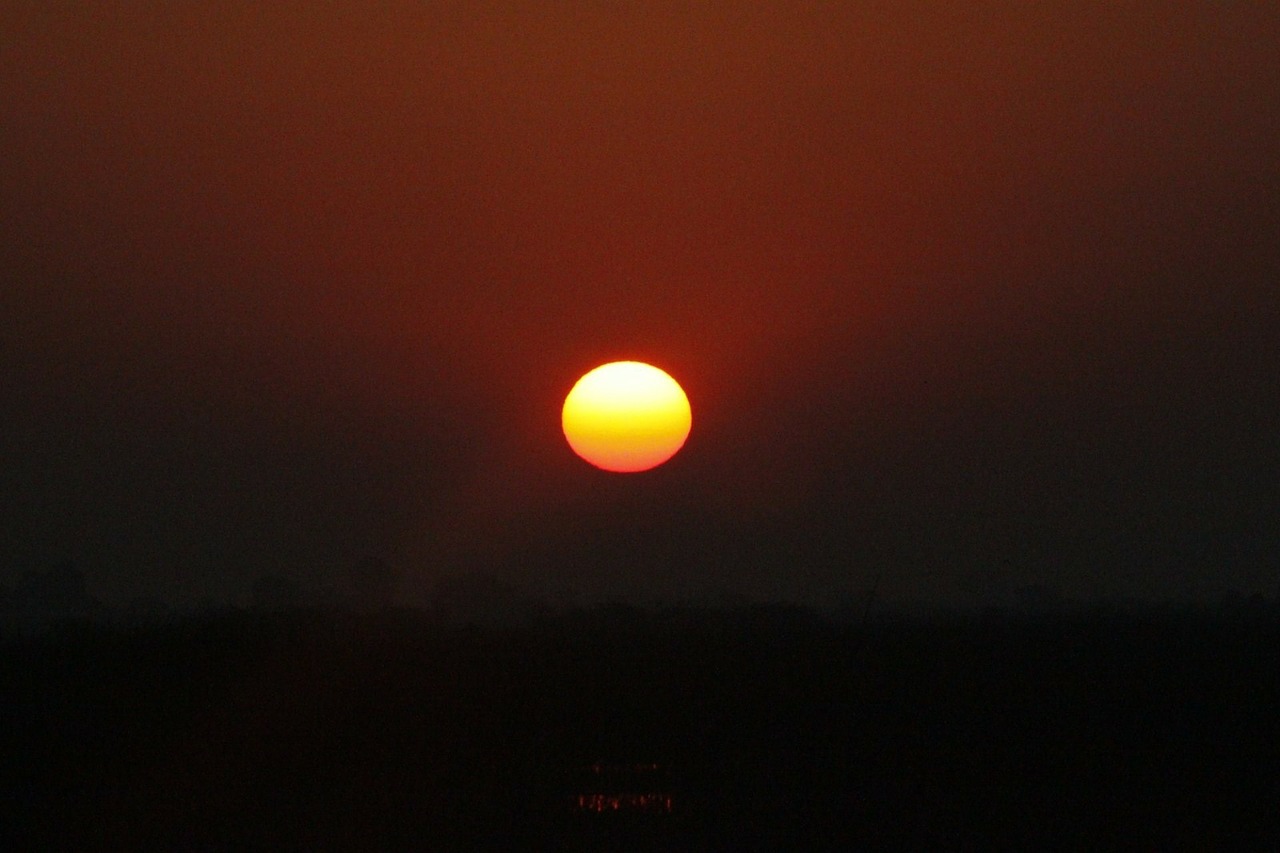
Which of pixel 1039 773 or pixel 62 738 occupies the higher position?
pixel 62 738

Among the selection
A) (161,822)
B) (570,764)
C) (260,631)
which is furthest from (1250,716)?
(260,631)

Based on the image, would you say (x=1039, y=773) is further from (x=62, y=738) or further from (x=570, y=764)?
(x=62, y=738)

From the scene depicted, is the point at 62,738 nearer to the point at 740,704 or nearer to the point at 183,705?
the point at 183,705

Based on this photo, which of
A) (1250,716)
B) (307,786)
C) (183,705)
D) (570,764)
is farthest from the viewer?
(183,705)

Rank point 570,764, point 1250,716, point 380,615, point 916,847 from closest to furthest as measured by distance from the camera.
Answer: point 916,847, point 570,764, point 1250,716, point 380,615

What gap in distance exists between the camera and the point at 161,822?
12469 mm

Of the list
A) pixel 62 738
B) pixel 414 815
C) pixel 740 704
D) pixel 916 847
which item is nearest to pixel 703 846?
pixel 916 847

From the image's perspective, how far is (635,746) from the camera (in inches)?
632

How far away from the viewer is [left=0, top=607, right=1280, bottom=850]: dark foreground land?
12.2m

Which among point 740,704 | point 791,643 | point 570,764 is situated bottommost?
point 570,764

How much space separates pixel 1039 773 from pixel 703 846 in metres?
3.95

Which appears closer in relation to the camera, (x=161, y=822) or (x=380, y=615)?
(x=161, y=822)

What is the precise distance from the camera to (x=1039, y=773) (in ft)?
45.8

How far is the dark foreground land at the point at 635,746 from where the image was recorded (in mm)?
12203
